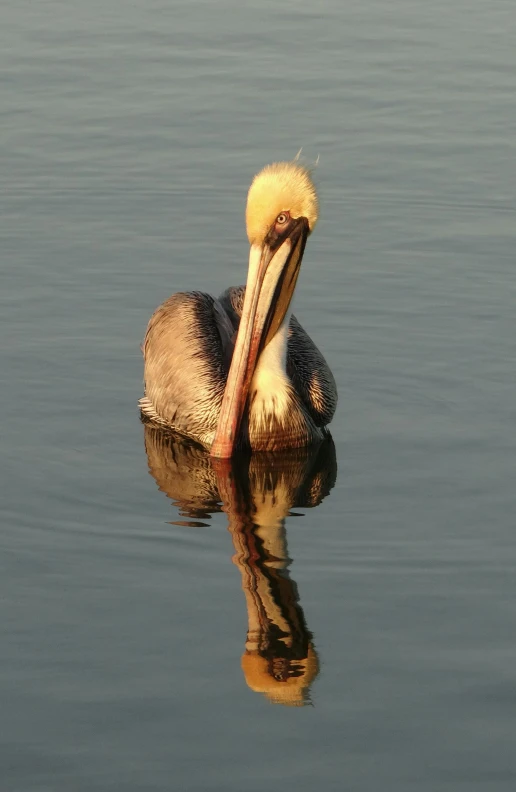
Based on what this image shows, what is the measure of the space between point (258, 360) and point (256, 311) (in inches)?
14.0

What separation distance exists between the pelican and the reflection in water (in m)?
0.15

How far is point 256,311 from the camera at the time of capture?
878cm

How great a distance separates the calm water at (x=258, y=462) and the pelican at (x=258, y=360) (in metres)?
0.23

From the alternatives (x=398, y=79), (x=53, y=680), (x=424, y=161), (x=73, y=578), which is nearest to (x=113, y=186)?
(x=424, y=161)

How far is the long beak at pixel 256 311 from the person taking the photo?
8.75 metres

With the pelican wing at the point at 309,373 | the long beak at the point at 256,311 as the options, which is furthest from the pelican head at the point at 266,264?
the pelican wing at the point at 309,373

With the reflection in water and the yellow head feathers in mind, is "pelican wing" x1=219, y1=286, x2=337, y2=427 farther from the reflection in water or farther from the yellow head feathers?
the yellow head feathers

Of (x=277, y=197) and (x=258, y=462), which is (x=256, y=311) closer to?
(x=277, y=197)

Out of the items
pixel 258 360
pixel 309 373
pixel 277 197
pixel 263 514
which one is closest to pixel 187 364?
pixel 258 360

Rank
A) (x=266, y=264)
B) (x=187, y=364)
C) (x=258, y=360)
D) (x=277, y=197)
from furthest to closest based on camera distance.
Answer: (x=187, y=364) → (x=258, y=360) → (x=266, y=264) → (x=277, y=197)

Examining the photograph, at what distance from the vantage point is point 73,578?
277 inches

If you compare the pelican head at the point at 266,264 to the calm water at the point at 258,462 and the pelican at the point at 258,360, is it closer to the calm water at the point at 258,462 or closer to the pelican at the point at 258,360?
the pelican at the point at 258,360

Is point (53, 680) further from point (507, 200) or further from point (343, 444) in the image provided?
point (507, 200)

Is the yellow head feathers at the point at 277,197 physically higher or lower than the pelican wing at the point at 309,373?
higher
